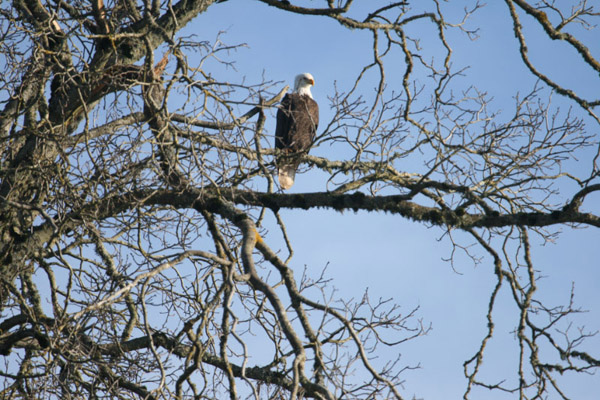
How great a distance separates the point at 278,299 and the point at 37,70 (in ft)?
7.87

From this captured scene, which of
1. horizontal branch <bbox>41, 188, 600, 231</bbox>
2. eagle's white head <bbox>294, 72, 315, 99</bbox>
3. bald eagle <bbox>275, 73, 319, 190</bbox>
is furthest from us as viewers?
eagle's white head <bbox>294, 72, 315, 99</bbox>

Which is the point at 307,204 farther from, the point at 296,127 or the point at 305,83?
the point at 305,83

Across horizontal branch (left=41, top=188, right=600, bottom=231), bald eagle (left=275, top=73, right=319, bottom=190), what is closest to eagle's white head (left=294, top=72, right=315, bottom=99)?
bald eagle (left=275, top=73, right=319, bottom=190)

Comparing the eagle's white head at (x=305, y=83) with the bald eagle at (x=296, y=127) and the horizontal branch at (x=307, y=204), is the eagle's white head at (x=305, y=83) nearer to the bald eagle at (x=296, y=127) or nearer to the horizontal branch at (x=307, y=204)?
the bald eagle at (x=296, y=127)

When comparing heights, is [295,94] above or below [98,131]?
above

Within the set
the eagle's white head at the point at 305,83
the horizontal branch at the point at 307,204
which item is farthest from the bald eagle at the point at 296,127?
the horizontal branch at the point at 307,204

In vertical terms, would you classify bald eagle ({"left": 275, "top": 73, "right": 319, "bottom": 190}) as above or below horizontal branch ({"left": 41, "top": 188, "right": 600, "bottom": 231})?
above

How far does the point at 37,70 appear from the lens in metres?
4.80

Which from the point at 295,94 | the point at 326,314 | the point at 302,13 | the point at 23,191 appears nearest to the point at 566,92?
the point at 302,13

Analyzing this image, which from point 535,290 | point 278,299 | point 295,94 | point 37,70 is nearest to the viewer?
point 278,299

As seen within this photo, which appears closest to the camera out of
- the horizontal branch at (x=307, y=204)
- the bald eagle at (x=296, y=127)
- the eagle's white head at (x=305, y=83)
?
the horizontal branch at (x=307, y=204)

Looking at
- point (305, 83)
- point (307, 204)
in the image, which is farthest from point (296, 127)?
point (307, 204)

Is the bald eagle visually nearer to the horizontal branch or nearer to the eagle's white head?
the eagle's white head

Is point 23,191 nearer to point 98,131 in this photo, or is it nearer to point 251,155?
point 98,131
